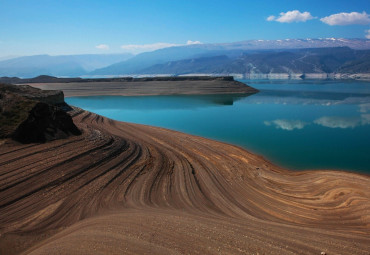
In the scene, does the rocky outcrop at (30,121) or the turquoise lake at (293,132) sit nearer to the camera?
the rocky outcrop at (30,121)

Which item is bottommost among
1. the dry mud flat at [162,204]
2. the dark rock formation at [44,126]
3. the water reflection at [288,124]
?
the dry mud flat at [162,204]

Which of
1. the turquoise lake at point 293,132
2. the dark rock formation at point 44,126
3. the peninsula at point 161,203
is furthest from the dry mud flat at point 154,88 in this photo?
the peninsula at point 161,203

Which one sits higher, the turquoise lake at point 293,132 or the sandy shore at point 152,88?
the sandy shore at point 152,88

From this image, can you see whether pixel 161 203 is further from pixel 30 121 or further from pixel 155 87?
pixel 155 87

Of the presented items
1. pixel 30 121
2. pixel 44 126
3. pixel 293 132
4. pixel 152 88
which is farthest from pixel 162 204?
pixel 152 88

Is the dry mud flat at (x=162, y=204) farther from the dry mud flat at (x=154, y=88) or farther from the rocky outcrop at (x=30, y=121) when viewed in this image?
the dry mud flat at (x=154, y=88)

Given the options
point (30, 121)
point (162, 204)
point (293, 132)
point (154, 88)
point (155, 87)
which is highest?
point (155, 87)
